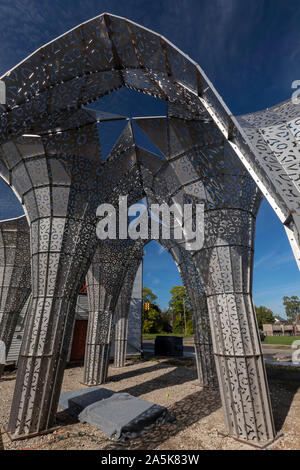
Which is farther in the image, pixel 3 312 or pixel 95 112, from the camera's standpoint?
pixel 3 312

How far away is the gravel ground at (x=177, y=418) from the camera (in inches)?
156

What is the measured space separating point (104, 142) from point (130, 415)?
19.1ft

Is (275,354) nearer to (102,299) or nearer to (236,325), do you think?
(102,299)

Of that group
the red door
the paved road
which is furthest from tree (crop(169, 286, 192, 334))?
the red door

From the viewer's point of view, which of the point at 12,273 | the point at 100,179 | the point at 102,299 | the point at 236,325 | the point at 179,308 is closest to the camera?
the point at 236,325

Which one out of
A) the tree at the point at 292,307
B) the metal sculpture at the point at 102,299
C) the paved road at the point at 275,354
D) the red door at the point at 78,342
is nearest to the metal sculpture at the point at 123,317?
the red door at the point at 78,342

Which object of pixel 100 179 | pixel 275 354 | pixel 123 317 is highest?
pixel 100 179

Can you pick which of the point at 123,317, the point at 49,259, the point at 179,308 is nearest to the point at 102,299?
the point at 123,317

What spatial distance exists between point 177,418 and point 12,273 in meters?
7.28

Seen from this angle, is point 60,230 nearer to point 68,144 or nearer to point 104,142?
point 68,144

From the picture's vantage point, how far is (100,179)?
5934 mm

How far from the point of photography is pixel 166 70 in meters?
3.96

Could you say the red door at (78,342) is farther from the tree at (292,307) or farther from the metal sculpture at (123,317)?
the tree at (292,307)

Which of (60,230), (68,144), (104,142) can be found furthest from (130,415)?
(104,142)
